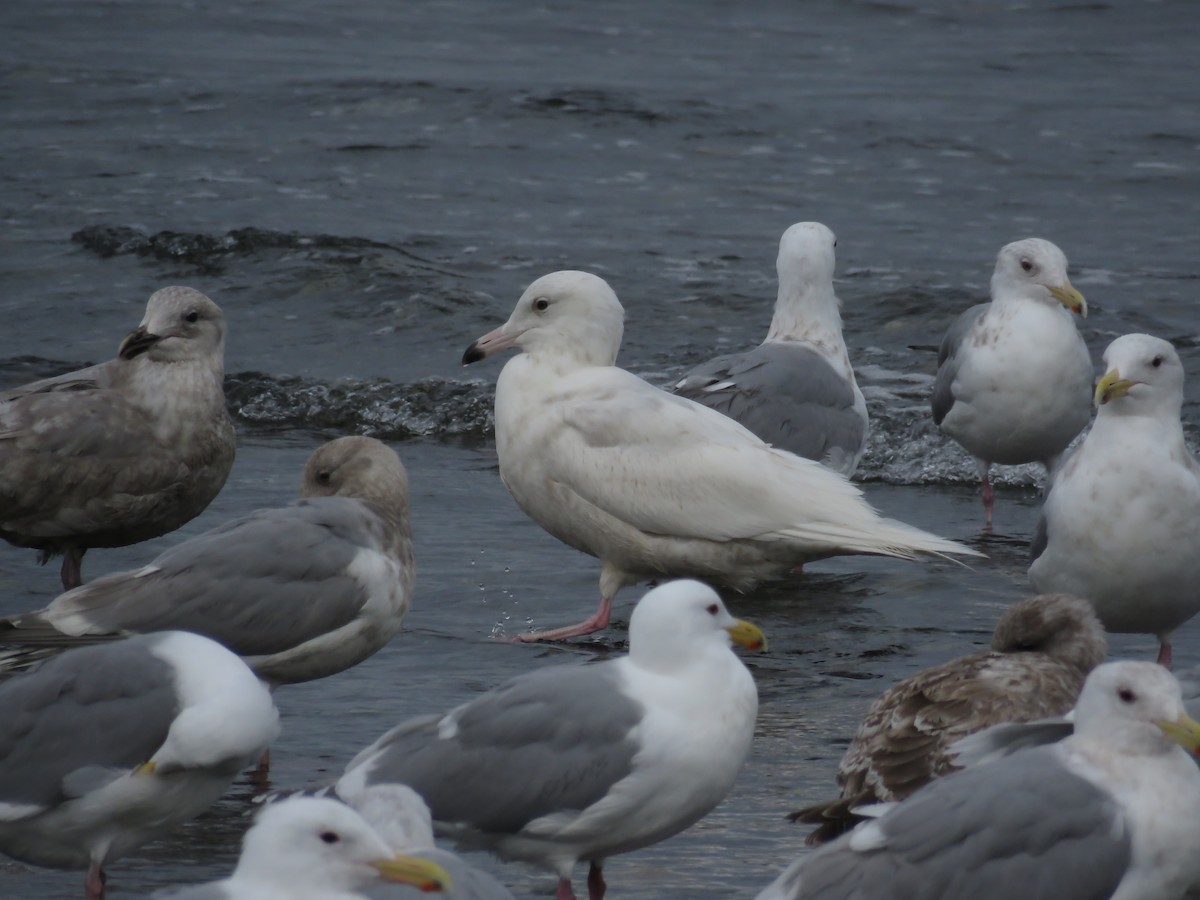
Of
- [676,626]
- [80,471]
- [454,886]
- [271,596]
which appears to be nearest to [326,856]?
[454,886]

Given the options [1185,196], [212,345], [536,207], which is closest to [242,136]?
[536,207]

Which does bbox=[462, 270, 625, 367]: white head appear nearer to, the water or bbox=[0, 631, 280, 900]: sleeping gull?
the water

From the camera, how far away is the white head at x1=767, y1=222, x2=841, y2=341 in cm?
914

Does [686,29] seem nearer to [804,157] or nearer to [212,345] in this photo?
[804,157]

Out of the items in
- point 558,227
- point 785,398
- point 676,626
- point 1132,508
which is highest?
point 676,626

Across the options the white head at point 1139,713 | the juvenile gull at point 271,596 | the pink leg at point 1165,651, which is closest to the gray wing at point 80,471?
the juvenile gull at point 271,596

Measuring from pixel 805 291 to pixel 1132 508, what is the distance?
3150mm

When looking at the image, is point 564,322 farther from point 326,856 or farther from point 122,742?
point 326,856

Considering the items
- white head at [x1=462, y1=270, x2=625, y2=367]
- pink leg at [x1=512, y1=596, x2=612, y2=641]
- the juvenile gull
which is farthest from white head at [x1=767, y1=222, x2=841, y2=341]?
the juvenile gull

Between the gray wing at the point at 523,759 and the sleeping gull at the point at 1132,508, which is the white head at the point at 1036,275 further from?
the gray wing at the point at 523,759

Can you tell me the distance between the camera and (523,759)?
441 cm

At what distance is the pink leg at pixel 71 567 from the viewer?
7.64 metres

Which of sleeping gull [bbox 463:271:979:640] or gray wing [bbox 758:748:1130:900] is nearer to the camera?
gray wing [bbox 758:748:1130:900]

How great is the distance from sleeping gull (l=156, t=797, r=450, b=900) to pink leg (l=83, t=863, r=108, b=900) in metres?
1.20
